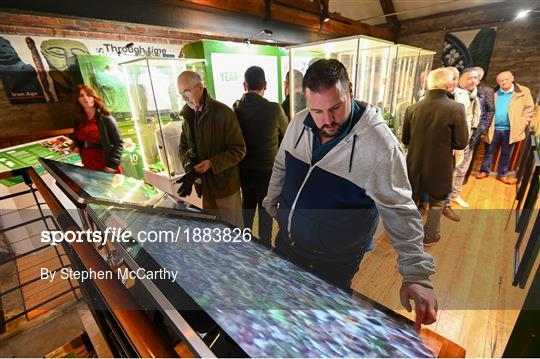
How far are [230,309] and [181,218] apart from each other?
0.62 m

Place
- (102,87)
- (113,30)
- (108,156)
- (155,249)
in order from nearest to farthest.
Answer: (155,249), (108,156), (102,87), (113,30)

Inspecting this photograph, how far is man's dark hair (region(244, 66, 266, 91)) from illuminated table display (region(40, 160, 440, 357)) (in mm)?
1594

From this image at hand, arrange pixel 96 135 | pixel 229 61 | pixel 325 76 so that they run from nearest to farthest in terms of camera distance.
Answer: pixel 325 76 → pixel 96 135 → pixel 229 61

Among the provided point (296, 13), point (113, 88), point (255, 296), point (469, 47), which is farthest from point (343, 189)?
point (469, 47)

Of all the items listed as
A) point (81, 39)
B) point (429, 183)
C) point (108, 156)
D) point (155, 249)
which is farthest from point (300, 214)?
point (81, 39)

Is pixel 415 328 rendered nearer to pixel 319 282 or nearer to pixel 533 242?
pixel 319 282

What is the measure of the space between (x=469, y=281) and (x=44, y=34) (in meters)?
5.74

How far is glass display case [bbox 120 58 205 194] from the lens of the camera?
312 centimetres

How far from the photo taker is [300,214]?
1302 mm

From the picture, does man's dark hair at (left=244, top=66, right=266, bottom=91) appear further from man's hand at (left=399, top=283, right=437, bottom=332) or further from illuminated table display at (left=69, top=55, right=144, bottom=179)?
illuminated table display at (left=69, top=55, right=144, bottom=179)

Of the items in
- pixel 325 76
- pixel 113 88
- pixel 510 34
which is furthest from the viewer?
pixel 510 34

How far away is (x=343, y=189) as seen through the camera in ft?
3.79

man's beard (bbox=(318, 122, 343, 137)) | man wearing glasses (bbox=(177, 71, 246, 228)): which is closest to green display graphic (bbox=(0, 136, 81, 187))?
man wearing glasses (bbox=(177, 71, 246, 228))

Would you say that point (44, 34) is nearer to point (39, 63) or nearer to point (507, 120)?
point (39, 63)
